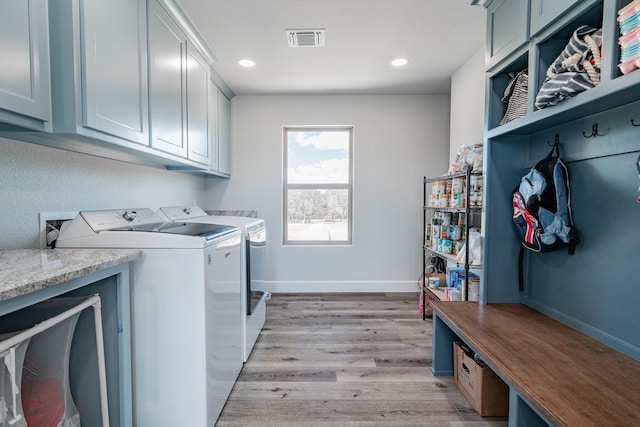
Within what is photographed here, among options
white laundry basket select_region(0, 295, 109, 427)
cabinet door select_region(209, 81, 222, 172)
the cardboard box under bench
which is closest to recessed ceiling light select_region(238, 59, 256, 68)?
cabinet door select_region(209, 81, 222, 172)

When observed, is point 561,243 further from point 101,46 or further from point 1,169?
point 1,169

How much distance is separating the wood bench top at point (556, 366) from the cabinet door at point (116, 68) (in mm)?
1926

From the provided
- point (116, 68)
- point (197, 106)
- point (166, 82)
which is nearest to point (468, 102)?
point (197, 106)

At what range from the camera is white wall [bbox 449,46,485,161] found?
2451 mm

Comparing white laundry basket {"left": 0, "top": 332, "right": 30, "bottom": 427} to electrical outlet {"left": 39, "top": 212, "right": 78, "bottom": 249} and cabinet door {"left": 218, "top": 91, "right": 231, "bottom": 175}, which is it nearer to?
electrical outlet {"left": 39, "top": 212, "right": 78, "bottom": 249}

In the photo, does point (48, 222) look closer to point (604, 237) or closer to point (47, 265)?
point (47, 265)

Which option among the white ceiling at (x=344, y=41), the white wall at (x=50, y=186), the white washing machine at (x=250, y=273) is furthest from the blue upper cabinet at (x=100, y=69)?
the white washing machine at (x=250, y=273)

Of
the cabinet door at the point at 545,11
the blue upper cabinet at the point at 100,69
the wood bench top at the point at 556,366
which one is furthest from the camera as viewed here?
the cabinet door at the point at 545,11

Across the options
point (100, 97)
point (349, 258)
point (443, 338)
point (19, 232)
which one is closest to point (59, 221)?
point (19, 232)

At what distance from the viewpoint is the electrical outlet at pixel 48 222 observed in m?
1.40

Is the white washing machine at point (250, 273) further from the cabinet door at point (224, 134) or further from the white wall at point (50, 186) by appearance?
the cabinet door at point (224, 134)

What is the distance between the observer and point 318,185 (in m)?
3.68

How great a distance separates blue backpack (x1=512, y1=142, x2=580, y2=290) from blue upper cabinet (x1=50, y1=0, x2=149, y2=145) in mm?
2072

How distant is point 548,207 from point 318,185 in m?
2.52
